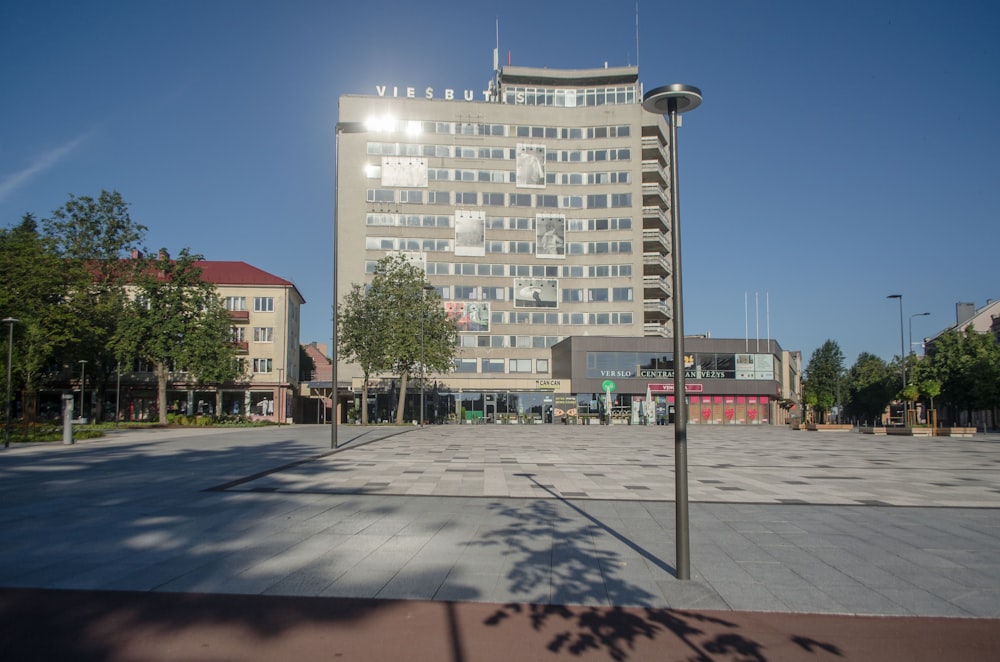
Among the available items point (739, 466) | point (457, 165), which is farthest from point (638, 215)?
point (739, 466)

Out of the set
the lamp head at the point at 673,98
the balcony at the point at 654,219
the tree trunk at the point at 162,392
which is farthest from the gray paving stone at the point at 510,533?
the balcony at the point at 654,219

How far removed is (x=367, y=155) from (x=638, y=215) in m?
30.8

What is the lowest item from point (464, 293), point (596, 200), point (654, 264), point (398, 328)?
point (398, 328)

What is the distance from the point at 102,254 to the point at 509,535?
208 feet

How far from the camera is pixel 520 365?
77.1 m

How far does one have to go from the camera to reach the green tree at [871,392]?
102m

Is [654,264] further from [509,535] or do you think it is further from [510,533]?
[509,535]

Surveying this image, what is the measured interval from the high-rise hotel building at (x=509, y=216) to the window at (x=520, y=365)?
0.51 ft

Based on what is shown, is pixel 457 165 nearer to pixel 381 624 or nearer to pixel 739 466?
pixel 739 466

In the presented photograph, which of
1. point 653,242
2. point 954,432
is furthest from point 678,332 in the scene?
point 653,242

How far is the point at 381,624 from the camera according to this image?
661 centimetres

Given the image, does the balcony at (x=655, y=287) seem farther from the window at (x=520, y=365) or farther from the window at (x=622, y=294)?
the window at (x=520, y=365)

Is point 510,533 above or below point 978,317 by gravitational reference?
below

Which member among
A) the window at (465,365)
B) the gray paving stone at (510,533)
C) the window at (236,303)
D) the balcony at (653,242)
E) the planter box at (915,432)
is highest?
the balcony at (653,242)
